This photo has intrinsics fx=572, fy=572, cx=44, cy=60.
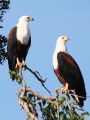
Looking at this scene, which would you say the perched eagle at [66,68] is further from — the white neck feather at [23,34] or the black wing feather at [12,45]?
the black wing feather at [12,45]

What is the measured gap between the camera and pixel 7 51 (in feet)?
42.4

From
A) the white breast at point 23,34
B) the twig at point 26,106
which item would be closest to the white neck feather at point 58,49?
the white breast at point 23,34

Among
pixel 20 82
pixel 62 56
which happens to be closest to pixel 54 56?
pixel 62 56

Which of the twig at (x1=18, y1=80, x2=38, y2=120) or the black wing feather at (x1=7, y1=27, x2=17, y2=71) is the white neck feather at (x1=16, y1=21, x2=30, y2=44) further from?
the twig at (x1=18, y1=80, x2=38, y2=120)

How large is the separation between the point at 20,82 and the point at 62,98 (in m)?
0.96

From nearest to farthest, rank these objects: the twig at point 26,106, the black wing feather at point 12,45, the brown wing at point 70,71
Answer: the twig at point 26,106 → the brown wing at point 70,71 → the black wing feather at point 12,45

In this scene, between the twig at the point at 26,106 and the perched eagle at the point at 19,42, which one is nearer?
the twig at the point at 26,106

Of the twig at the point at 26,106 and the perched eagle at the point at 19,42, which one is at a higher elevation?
the perched eagle at the point at 19,42

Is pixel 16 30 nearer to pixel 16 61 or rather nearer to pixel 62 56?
pixel 16 61

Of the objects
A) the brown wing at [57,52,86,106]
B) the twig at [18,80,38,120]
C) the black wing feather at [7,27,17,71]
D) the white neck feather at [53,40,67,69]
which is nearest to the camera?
the twig at [18,80,38,120]

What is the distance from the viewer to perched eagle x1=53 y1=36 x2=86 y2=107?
448 inches

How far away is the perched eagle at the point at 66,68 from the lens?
448 inches

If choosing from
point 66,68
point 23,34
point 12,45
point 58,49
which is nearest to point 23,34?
point 23,34

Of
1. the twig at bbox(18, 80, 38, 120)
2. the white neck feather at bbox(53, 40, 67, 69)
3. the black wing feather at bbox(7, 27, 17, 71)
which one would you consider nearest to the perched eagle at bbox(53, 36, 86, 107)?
the white neck feather at bbox(53, 40, 67, 69)
